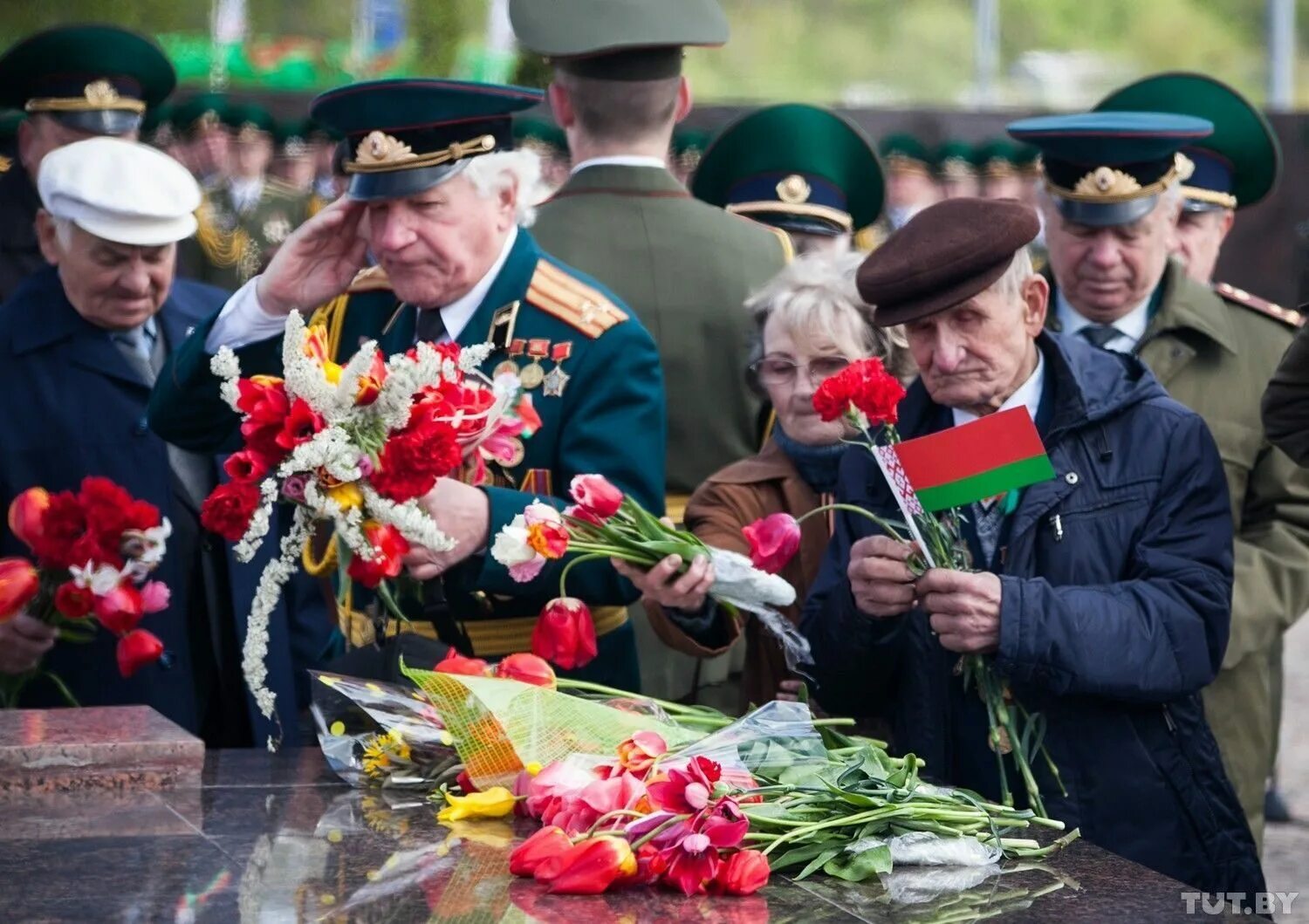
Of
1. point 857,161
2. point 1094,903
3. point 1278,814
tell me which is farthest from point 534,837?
point 1278,814

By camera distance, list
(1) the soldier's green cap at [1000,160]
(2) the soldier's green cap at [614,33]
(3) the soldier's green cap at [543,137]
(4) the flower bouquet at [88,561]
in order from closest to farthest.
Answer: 1. (4) the flower bouquet at [88,561]
2. (2) the soldier's green cap at [614,33]
3. (3) the soldier's green cap at [543,137]
4. (1) the soldier's green cap at [1000,160]

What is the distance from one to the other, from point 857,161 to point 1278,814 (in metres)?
3.17

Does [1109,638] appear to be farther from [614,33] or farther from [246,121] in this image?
[246,121]

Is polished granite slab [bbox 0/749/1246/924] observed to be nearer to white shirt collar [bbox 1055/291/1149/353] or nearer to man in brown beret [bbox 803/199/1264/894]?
man in brown beret [bbox 803/199/1264/894]

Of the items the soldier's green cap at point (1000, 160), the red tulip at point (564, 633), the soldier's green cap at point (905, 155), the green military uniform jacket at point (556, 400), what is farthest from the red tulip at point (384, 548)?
the soldier's green cap at point (1000, 160)

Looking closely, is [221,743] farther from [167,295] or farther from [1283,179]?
[1283,179]

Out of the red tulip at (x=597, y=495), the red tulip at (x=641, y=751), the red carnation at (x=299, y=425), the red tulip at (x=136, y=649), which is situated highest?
the red carnation at (x=299, y=425)

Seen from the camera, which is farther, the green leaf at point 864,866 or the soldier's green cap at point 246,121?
the soldier's green cap at point 246,121

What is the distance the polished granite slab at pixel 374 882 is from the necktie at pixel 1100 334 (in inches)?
86.8

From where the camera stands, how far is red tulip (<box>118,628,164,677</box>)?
4660 millimetres

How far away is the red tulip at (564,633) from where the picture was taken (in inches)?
149

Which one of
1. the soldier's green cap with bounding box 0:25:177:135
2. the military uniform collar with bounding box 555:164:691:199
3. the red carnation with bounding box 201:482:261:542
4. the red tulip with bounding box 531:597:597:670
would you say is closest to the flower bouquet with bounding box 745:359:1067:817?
the red tulip with bounding box 531:597:597:670

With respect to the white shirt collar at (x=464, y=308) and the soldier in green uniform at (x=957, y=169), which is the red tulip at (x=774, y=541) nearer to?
the white shirt collar at (x=464, y=308)

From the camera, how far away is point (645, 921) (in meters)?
2.87
